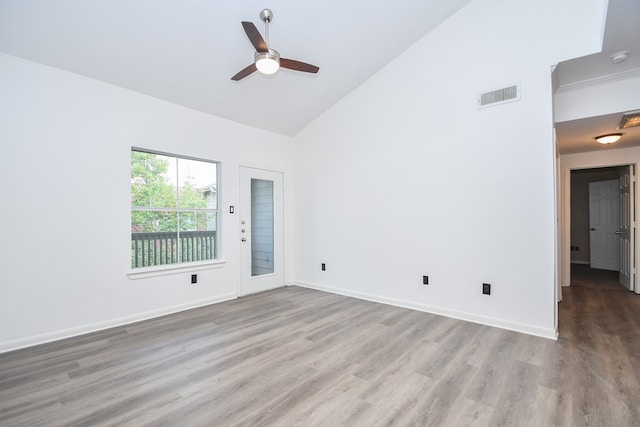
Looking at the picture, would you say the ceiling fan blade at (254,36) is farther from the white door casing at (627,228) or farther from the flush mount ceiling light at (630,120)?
the white door casing at (627,228)

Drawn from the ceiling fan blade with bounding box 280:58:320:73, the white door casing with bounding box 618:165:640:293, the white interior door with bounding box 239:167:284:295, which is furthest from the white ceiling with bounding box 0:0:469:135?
the white door casing with bounding box 618:165:640:293

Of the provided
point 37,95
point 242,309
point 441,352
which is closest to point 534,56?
point 441,352

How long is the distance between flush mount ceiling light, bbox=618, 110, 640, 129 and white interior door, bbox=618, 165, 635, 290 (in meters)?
1.66

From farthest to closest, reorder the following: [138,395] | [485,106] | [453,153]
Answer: [453,153]
[485,106]
[138,395]

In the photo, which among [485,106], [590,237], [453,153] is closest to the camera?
[485,106]

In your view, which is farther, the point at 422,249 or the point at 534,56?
the point at 422,249

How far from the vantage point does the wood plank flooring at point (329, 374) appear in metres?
1.88

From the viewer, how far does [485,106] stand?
3.48m

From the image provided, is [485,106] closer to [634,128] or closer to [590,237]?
[634,128]

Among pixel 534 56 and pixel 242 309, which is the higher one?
pixel 534 56

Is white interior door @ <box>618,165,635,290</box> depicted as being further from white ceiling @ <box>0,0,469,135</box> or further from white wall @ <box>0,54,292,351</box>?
white wall @ <box>0,54,292,351</box>

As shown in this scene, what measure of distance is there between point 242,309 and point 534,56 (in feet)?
15.0

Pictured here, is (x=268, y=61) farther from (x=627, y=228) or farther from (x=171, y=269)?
(x=627, y=228)

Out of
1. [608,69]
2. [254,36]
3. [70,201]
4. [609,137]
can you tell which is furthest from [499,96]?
[70,201]
